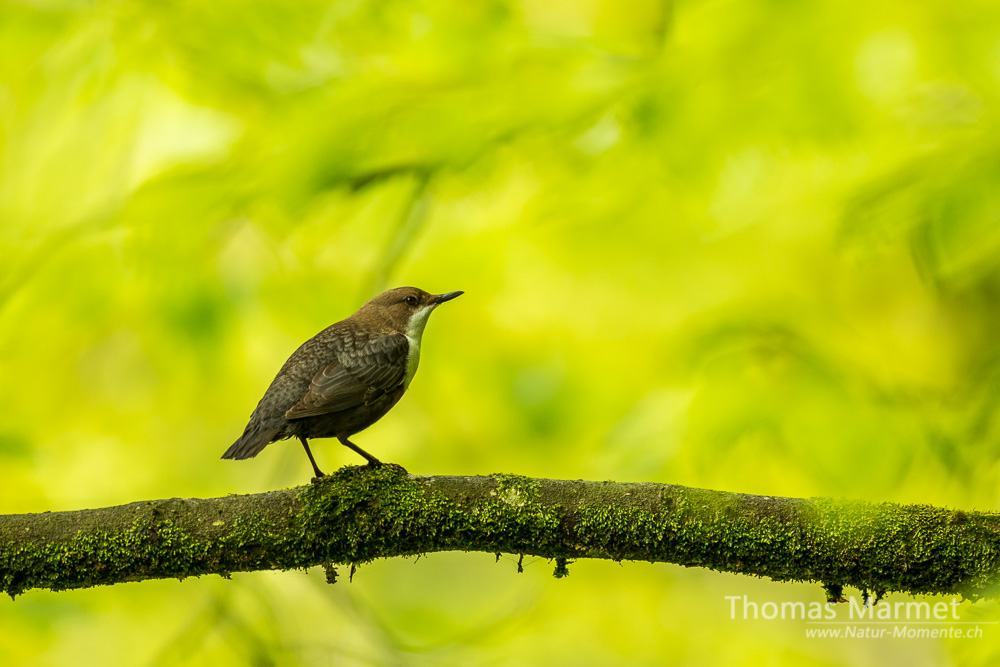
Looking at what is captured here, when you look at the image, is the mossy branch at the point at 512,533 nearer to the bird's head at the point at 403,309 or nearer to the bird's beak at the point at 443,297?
the bird's head at the point at 403,309

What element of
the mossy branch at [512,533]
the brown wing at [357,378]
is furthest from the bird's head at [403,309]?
the mossy branch at [512,533]

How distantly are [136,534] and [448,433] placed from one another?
9.04ft

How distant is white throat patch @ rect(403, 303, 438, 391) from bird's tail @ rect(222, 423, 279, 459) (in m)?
0.67

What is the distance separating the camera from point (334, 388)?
11.6ft

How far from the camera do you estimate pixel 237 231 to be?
5.69 metres

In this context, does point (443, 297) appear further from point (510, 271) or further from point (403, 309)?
point (510, 271)

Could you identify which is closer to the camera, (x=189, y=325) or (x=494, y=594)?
(x=189, y=325)

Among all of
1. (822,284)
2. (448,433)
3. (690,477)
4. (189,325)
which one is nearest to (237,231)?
(189,325)

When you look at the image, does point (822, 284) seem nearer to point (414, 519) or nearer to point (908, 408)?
point (908, 408)

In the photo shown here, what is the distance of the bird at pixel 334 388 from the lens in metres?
3.45

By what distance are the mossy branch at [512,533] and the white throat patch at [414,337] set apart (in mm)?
978

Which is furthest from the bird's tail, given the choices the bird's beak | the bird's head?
the bird's beak

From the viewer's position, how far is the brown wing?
346cm

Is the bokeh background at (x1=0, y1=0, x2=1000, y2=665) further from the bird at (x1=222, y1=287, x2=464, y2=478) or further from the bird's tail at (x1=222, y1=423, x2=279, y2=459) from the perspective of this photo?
the bird's tail at (x1=222, y1=423, x2=279, y2=459)
